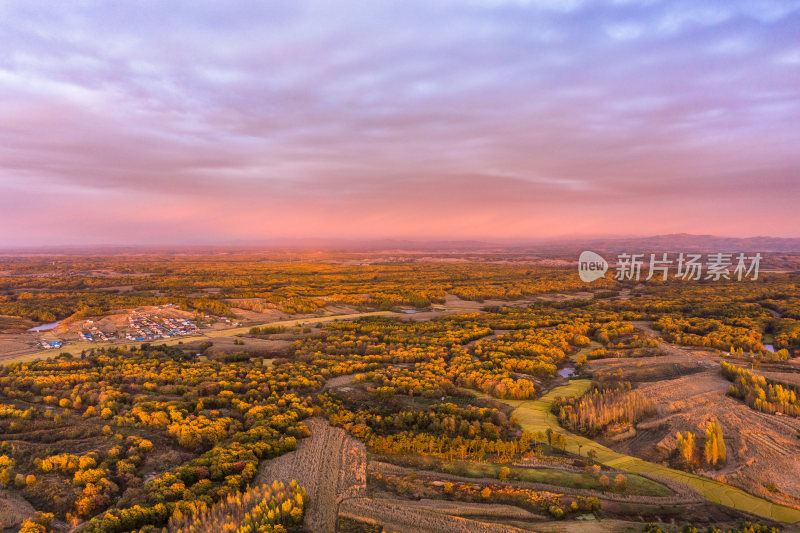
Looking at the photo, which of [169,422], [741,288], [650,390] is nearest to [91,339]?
[169,422]

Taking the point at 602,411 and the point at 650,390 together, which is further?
the point at 650,390

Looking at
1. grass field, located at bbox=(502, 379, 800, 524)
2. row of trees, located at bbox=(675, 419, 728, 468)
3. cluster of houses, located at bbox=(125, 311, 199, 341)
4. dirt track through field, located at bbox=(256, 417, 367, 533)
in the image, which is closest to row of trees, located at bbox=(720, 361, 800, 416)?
row of trees, located at bbox=(675, 419, 728, 468)

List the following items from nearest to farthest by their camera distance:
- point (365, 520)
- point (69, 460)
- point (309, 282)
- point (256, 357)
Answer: point (365, 520) → point (69, 460) → point (256, 357) → point (309, 282)

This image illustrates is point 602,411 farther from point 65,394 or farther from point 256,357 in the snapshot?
point 65,394

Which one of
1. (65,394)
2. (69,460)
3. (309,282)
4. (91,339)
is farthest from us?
(309,282)

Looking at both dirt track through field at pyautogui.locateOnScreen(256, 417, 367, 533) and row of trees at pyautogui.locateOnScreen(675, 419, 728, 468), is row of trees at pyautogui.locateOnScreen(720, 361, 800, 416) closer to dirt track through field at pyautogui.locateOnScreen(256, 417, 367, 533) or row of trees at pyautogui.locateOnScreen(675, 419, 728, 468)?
row of trees at pyautogui.locateOnScreen(675, 419, 728, 468)
